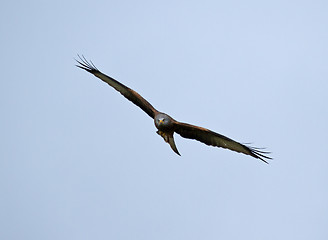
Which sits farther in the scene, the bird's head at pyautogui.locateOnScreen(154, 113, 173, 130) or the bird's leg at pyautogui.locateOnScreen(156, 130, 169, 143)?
the bird's leg at pyautogui.locateOnScreen(156, 130, 169, 143)

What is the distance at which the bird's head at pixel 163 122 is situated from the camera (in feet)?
60.7

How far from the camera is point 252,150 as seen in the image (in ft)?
62.2

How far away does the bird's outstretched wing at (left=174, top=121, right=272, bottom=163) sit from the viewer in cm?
1889

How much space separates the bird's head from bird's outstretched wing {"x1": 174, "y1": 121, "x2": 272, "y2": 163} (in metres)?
0.30

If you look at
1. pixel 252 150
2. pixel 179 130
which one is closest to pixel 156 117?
pixel 179 130

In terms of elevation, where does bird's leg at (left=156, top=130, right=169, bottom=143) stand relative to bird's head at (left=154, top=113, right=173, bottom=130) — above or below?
below

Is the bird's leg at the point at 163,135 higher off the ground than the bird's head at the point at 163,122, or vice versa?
the bird's head at the point at 163,122

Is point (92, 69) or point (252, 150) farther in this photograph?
point (92, 69)

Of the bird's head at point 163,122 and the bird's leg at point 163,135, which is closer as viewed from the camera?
the bird's head at point 163,122

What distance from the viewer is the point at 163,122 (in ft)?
60.7

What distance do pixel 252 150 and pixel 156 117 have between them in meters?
2.81

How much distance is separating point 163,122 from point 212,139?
163 centimetres

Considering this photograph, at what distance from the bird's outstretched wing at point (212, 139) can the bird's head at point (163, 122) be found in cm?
30

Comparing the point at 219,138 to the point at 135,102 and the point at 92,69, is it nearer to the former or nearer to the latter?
the point at 135,102
